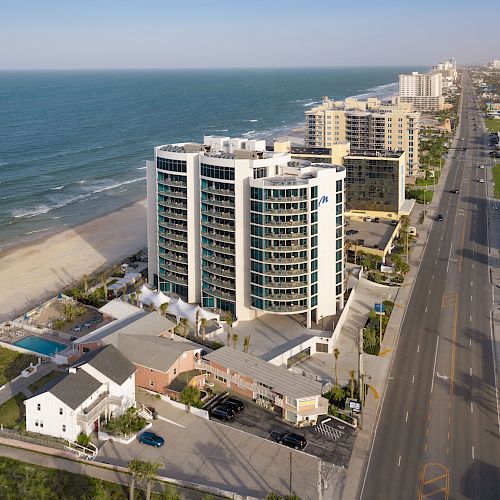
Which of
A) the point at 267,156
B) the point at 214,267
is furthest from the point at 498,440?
the point at 267,156

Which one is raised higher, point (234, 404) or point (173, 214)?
point (173, 214)

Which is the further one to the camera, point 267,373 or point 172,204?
point 172,204

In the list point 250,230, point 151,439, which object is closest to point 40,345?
point 151,439

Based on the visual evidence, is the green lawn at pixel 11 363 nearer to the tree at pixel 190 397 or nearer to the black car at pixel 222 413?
the tree at pixel 190 397

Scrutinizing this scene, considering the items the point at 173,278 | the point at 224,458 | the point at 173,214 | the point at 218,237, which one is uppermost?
the point at 173,214

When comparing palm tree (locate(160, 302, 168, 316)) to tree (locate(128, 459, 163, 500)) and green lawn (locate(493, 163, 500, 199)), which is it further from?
green lawn (locate(493, 163, 500, 199))

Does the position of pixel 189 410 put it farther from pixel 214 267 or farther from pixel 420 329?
pixel 420 329

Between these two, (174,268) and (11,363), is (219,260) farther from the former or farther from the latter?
(11,363)
